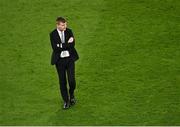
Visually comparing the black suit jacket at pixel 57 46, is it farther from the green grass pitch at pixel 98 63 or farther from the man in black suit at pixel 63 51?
the green grass pitch at pixel 98 63

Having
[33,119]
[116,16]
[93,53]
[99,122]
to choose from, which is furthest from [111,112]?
[116,16]

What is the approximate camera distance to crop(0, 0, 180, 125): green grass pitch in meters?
12.5

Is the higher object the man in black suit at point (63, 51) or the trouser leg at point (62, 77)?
the man in black suit at point (63, 51)

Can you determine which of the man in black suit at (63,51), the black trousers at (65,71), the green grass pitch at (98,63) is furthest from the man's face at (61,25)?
the green grass pitch at (98,63)

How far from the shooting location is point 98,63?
14.5 m

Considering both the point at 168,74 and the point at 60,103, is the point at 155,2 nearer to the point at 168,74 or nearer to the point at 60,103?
the point at 168,74

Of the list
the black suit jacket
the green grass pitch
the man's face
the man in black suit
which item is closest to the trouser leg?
the man in black suit

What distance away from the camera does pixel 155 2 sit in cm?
1722

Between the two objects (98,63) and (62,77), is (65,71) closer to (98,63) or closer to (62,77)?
(62,77)

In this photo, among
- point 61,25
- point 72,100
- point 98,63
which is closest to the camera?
point 61,25

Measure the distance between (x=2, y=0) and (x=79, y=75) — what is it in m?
4.82

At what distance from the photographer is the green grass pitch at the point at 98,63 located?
12.5 m

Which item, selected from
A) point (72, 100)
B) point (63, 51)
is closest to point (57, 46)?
point (63, 51)

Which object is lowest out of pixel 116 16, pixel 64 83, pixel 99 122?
pixel 99 122
